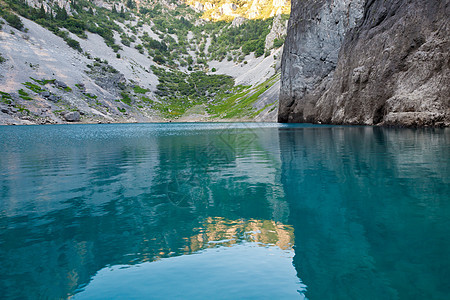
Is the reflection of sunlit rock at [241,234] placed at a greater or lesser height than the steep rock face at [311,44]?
lesser

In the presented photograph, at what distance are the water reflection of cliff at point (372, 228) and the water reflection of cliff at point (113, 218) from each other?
3.32 feet

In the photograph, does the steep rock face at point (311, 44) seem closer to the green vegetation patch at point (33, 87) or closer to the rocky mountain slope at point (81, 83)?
the rocky mountain slope at point (81, 83)

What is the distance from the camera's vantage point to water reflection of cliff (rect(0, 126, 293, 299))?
719 centimetres

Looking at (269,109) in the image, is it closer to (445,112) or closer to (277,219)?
(445,112)

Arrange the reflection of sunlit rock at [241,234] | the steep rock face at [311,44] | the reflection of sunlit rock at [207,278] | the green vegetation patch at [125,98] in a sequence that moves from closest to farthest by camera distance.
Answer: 1. the reflection of sunlit rock at [207,278]
2. the reflection of sunlit rock at [241,234]
3. the steep rock face at [311,44]
4. the green vegetation patch at [125,98]

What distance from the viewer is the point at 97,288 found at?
6.18m

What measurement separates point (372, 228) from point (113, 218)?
7.97 metres

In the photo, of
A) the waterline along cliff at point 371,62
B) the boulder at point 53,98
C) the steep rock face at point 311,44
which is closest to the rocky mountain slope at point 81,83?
the boulder at point 53,98

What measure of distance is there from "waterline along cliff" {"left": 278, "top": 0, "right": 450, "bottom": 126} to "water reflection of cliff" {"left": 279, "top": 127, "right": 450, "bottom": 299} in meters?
28.4

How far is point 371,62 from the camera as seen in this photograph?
53.6 m

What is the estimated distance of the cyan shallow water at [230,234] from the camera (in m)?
6.14

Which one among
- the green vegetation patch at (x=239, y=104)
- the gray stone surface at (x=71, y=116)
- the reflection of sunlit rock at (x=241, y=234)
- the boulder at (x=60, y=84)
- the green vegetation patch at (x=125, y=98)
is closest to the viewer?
the reflection of sunlit rock at (x=241, y=234)

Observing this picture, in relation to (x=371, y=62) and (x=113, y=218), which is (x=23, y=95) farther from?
(x=113, y=218)

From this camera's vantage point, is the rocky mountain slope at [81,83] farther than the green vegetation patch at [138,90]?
No
